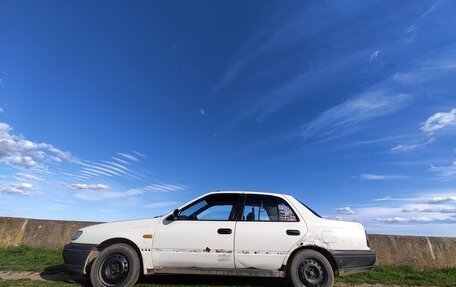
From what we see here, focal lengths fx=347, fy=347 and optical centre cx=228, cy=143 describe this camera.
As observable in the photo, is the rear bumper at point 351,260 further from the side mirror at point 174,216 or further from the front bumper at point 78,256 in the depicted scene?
the front bumper at point 78,256

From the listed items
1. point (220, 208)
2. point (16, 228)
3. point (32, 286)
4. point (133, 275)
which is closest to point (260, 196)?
point (220, 208)

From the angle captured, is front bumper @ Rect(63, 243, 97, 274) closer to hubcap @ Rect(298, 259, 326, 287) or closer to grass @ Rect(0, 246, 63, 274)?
grass @ Rect(0, 246, 63, 274)

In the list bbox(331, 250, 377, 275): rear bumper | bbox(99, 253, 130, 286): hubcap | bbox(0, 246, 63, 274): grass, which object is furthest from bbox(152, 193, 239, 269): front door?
bbox(0, 246, 63, 274): grass

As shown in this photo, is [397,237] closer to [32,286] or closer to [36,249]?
[32,286]

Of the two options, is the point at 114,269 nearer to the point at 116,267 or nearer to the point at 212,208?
the point at 116,267

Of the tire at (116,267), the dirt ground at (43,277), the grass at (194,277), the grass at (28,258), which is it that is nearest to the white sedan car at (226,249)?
the tire at (116,267)

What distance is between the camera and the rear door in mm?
5699

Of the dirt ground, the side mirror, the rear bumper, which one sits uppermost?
the side mirror

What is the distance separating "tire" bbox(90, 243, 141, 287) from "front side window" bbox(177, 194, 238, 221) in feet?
3.33

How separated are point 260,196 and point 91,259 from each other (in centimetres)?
312

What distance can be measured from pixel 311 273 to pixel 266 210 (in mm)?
1248

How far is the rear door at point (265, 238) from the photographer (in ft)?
18.7

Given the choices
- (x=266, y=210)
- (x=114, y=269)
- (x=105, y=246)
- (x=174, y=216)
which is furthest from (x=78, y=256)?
(x=266, y=210)

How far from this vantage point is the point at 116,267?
18.9ft
